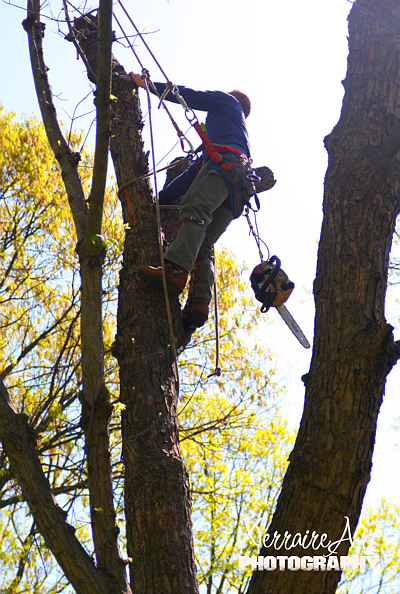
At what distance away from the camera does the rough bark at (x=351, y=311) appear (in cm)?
183

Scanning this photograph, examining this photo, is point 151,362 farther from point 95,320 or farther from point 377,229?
point 377,229

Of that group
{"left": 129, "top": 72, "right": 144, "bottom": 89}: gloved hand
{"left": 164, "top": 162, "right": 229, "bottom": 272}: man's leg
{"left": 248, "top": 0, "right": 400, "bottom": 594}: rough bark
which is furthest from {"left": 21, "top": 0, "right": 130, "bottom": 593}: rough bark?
{"left": 129, "top": 72, "right": 144, "bottom": 89}: gloved hand

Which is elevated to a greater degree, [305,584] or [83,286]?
[83,286]

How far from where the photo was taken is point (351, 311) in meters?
2.10

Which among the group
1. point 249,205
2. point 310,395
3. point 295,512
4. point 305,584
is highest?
point 249,205

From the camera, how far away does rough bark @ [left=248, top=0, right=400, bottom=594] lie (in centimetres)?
183

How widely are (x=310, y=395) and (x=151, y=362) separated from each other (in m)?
0.93

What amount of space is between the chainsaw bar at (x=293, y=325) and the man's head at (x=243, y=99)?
1570mm

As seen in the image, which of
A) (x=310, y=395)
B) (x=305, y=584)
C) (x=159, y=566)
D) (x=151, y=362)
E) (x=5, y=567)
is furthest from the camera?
(x=5, y=567)

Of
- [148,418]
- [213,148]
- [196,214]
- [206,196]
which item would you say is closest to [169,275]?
[196,214]

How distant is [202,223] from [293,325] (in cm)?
92

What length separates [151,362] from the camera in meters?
2.73

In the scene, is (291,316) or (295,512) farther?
(291,316)

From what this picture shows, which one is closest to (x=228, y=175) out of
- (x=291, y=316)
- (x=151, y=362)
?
(x=291, y=316)
